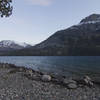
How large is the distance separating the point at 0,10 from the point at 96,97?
52.2 ft

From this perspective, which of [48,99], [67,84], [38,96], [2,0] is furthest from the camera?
[2,0]

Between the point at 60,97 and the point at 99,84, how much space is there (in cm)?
924

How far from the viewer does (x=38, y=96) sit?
14.3 metres

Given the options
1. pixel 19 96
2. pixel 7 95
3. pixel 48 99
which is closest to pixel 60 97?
pixel 48 99

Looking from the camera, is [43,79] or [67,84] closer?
[67,84]

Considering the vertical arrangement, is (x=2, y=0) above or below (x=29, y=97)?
above

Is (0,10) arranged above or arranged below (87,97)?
above

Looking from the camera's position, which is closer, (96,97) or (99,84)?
(96,97)

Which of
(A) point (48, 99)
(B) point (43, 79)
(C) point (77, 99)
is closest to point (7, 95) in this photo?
(A) point (48, 99)

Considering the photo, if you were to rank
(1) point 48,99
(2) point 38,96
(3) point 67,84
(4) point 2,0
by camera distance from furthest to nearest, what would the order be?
(4) point 2,0 < (3) point 67,84 < (2) point 38,96 < (1) point 48,99

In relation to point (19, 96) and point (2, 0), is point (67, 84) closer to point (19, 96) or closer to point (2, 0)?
point (19, 96)

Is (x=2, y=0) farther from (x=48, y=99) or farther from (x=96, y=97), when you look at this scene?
(x=96, y=97)

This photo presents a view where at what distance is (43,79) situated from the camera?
886 inches

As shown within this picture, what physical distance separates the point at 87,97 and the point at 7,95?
22.6ft
